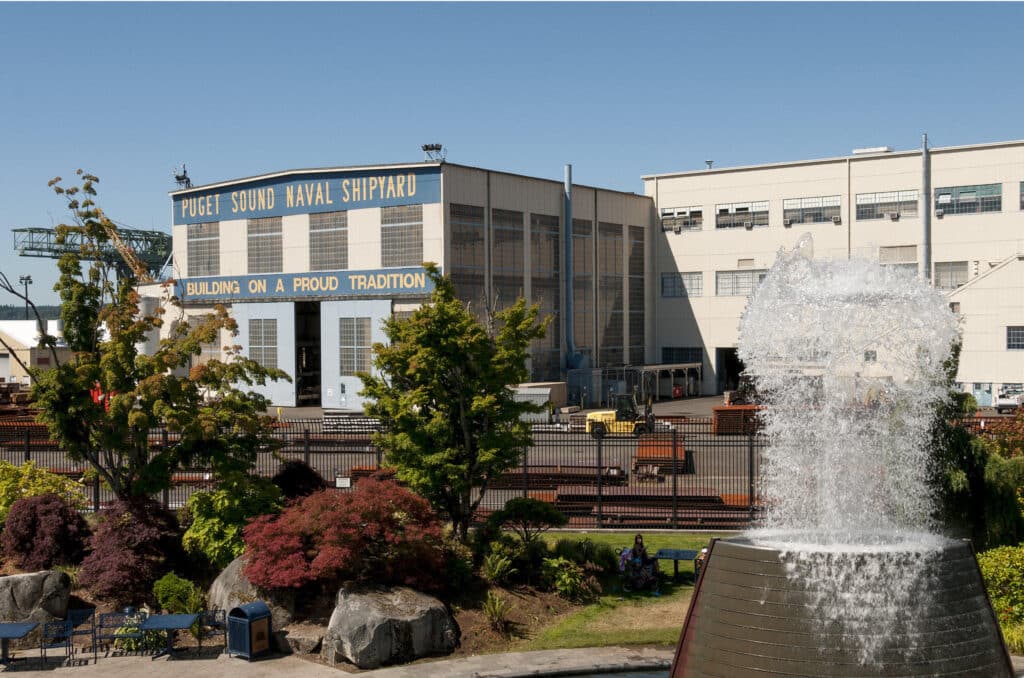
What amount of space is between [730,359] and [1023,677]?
2276 inches

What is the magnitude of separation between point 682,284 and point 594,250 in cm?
852

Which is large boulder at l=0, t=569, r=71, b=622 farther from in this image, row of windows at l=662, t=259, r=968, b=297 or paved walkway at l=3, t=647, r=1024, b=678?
row of windows at l=662, t=259, r=968, b=297

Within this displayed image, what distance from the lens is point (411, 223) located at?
5722cm

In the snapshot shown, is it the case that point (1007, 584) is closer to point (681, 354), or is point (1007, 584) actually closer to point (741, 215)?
point (741, 215)

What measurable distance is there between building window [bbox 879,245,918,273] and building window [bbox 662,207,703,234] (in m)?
12.8

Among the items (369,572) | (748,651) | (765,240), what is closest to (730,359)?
(765,240)

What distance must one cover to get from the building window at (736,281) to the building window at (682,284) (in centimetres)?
147

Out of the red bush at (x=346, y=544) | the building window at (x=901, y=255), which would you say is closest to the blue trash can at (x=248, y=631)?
the red bush at (x=346, y=544)

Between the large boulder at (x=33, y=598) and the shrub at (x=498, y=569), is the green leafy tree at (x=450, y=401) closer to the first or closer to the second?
the shrub at (x=498, y=569)

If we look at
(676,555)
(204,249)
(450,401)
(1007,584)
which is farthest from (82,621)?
(204,249)

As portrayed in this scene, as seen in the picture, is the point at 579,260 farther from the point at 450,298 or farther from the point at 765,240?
the point at 450,298

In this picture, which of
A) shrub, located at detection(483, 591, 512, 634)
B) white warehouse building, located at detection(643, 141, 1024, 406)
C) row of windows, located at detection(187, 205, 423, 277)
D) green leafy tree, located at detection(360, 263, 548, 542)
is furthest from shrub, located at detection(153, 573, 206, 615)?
white warehouse building, located at detection(643, 141, 1024, 406)

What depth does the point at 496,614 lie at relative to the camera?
19.7m

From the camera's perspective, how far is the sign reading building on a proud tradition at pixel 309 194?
57.0 m
